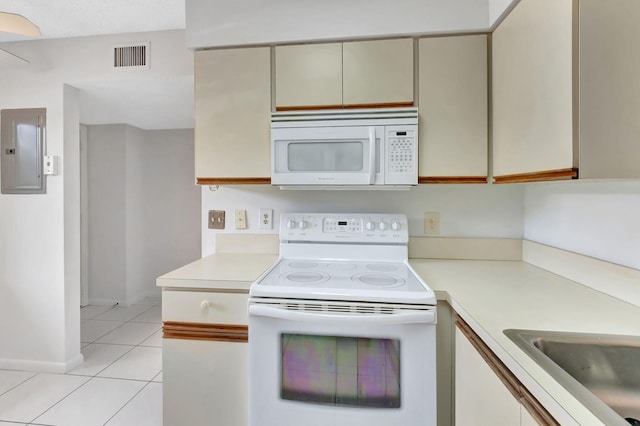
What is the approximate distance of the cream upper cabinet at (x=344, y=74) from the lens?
152 cm

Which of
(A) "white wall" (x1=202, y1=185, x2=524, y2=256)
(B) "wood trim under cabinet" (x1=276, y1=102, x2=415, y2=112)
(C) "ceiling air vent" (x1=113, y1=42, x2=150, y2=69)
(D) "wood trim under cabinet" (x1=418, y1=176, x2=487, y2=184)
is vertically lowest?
(A) "white wall" (x1=202, y1=185, x2=524, y2=256)

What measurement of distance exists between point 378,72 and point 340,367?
52.1 inches

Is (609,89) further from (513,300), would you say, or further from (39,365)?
(39,365)

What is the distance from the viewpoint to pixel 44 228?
2236 mm

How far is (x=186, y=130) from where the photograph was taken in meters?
3.85

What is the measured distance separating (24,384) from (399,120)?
115 inches

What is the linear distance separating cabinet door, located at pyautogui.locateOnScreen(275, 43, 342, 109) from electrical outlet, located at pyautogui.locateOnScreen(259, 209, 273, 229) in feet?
2.08

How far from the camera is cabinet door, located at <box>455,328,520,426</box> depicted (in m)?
0.82

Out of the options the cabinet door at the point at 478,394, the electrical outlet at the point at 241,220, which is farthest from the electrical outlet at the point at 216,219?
the cabinet door at the point at 478,394

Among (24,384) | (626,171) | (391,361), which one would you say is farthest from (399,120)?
(24,384)

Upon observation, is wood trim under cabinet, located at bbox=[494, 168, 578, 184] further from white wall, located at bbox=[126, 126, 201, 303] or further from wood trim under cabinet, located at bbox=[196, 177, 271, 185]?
white wall, located at bbox=[126, 126, 201, 303]

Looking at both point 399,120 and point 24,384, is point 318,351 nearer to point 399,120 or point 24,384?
point 399,120

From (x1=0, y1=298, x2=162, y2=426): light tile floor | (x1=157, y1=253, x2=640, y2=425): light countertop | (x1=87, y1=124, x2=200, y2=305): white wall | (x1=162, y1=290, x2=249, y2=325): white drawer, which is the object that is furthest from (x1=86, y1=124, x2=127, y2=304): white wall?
(x1=162, y1=290, x2=249, y2=325): white drawer

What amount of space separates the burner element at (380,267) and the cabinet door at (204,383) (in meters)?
0.68
